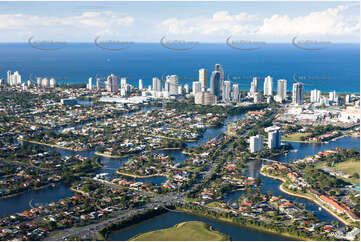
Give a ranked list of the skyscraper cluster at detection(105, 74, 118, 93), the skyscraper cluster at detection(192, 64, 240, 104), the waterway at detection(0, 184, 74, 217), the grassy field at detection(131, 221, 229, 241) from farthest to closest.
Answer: the skyscraper cluster at detection(105, 74, 118, 93)
the skyscraper cluster at detection(192, 64, 240, 104)
the waterway at detection(0, 184, 74, 217)
the grassy field at detection(131, 221, 229, 241)

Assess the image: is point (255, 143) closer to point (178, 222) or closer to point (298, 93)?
point (178, 222)

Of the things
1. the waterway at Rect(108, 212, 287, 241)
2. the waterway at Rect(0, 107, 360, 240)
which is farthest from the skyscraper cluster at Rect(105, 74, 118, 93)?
the waterway at Rect(108, 212, 287, 241)

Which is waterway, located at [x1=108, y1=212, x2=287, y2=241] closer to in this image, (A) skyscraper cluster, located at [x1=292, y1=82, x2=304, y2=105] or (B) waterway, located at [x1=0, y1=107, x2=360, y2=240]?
(B) waterway, located at [x1=0, y1=107, x2=360, y2=240]

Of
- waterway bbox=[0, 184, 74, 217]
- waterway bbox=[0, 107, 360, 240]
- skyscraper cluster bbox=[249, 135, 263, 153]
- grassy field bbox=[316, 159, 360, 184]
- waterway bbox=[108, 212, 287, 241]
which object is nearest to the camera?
waterway bbox=[108, 212, 287, 241]

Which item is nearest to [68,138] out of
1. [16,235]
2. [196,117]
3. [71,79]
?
[196,117]

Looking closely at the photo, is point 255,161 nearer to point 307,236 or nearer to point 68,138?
point 307,236

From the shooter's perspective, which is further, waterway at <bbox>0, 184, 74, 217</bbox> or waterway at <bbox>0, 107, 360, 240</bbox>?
waterway at <bbox>0, 184, 74, 217</bbox>
